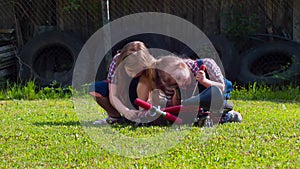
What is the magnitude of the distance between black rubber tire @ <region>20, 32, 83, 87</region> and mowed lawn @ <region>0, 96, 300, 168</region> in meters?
3.80

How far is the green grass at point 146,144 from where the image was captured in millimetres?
3760

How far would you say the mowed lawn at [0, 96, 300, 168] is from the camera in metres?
3.74

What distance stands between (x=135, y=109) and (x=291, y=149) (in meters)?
1.68

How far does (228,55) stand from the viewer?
933cm

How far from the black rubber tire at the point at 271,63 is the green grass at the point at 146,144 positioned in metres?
2.80

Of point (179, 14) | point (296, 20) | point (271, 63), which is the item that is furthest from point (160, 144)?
point (179, 14)

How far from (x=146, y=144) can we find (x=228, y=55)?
5.36 meters

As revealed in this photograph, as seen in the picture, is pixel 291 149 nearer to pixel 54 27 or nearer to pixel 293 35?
pixel 293 35

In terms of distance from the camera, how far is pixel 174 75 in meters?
4.90

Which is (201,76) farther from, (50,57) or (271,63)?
(50,57)

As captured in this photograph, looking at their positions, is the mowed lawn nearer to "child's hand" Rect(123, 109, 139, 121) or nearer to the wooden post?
"child's hand" Rect(123, 109, 139, 121)

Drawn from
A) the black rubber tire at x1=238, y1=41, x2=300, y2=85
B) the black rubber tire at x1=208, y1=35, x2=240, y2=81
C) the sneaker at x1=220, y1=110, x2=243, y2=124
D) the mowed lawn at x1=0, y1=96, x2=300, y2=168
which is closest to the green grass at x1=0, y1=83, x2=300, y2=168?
the mowed lawn at x1=0, y1=96, x2=300, y2=168

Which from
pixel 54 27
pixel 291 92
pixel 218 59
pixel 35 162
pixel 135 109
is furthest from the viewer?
pixel 54 27

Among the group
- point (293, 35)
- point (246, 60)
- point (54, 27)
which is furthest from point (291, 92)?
point (54, 27)
